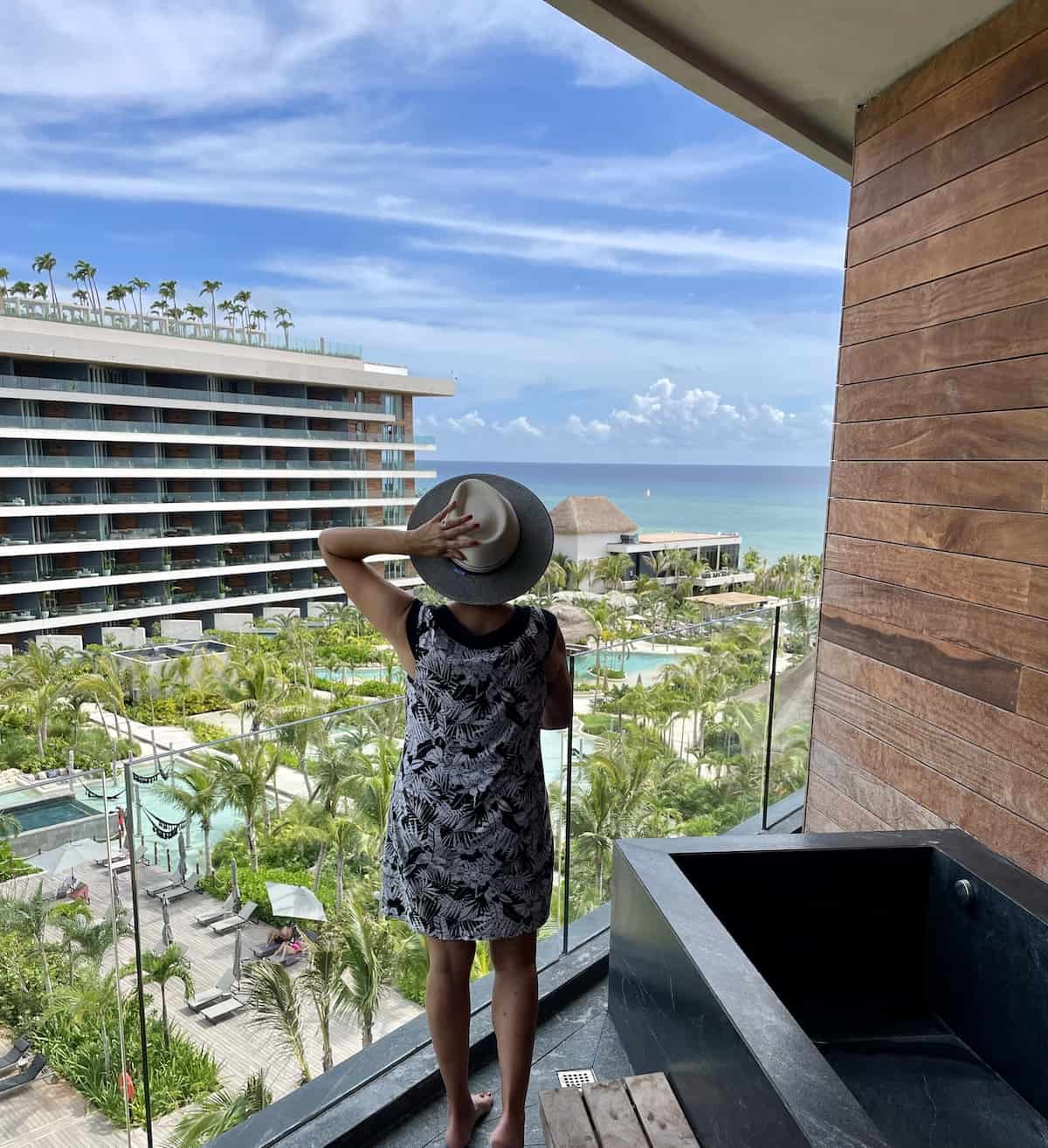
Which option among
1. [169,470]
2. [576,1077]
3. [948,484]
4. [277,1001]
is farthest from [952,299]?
[169,470]

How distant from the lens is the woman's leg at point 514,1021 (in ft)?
5.19

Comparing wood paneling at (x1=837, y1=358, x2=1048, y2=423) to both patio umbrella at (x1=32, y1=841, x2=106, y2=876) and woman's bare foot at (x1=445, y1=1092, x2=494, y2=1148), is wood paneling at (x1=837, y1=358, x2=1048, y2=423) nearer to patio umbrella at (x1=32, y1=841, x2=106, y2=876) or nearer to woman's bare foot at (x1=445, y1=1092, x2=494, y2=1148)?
woman's bare foot at (x1=445, y1=1092, x2=494, y2=1148)

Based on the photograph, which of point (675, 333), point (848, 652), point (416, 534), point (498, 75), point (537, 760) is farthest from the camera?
point (498, 75)

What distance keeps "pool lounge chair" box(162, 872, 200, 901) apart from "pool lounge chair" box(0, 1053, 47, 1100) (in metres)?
15.9

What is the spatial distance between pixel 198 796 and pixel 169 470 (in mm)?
50736

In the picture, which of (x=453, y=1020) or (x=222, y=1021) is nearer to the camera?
(x=453, y=1020)

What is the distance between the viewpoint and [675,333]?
335ft

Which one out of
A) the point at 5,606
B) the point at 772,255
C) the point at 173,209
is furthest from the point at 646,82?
the point at 5,606

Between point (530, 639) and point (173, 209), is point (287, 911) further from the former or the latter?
point (173, 209)

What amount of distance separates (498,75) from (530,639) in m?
126

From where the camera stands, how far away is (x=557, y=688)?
61.1 inches

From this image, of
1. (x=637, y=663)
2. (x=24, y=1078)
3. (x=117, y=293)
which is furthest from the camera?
(x=117, y=293)

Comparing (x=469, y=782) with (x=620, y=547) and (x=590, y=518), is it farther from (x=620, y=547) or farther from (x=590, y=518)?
(x=590, y=518)

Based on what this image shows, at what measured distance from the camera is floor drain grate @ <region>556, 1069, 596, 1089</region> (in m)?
1.91
